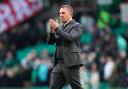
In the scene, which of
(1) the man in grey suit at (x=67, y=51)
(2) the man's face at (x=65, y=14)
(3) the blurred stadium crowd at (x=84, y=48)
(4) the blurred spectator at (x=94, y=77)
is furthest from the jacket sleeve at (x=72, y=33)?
(4) the blurred spectator at (x=94, y=77)

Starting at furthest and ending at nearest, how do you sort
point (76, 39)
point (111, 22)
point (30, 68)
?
point (111, 22) < point (30, 68) < point (76, 39)

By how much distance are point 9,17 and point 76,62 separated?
1414 centimetres

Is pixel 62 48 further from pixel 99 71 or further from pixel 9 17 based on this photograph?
pixel 9 17

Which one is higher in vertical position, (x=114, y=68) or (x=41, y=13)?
(x=41, y=13)

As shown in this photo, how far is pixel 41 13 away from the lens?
26828 mm

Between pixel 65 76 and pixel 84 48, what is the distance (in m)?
11.1

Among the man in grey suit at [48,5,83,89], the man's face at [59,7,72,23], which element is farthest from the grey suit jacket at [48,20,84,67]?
the man's face at [59,7,72,23]

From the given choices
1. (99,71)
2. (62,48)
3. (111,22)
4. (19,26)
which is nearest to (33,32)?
(19,26)

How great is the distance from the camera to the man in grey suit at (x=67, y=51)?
12.3 m

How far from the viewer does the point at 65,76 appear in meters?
12.6

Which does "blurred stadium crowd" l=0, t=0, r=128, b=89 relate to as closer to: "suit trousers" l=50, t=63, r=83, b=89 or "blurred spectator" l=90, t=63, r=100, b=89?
"blurred spectator" l=90, t=63, r=100, b=89

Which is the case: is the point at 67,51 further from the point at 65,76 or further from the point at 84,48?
the point at 84,48

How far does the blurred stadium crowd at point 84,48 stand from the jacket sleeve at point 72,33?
7.58 metres

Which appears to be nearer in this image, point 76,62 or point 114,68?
point 76,62
